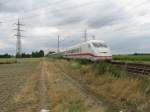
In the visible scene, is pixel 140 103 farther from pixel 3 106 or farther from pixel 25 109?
pixel 3 106

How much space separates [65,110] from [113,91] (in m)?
5.67

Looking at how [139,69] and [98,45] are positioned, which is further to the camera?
[98,45]

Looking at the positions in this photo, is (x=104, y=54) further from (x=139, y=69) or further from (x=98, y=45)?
(x=139, y=69)

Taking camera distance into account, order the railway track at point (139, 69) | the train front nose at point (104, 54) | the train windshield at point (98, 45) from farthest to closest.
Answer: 1. the train windshield at point (98, 45)
2. the train front nose at point (104, 54)
3. the railway track at point (139, 69)

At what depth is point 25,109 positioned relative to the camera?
12016 millimetres

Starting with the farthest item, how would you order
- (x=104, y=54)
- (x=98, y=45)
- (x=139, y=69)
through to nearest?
(x=98, y=45)
(x=104, y=54)
(x=139, y=69)

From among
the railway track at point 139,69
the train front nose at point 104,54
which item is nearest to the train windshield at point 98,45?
the train front nose at point 104,54

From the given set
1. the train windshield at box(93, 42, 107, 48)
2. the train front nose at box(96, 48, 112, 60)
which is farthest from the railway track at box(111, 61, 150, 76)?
the train windshield at box(93, 42, 107, 48)

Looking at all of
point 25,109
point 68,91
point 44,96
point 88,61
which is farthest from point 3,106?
point 88,61

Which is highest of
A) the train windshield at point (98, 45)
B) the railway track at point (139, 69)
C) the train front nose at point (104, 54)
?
the train windshield at point (98, 45)

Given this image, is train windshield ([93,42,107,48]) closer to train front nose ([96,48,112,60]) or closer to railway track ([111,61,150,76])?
train front nose ([96,48,112,60])

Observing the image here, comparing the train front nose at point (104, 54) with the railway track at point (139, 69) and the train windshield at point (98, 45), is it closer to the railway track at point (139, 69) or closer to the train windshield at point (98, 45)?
the train windshield at point (98, 45)

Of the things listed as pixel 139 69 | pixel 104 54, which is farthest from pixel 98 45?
pixel 139 69

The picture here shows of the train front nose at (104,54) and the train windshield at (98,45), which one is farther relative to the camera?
the train windshield at (98,45)
